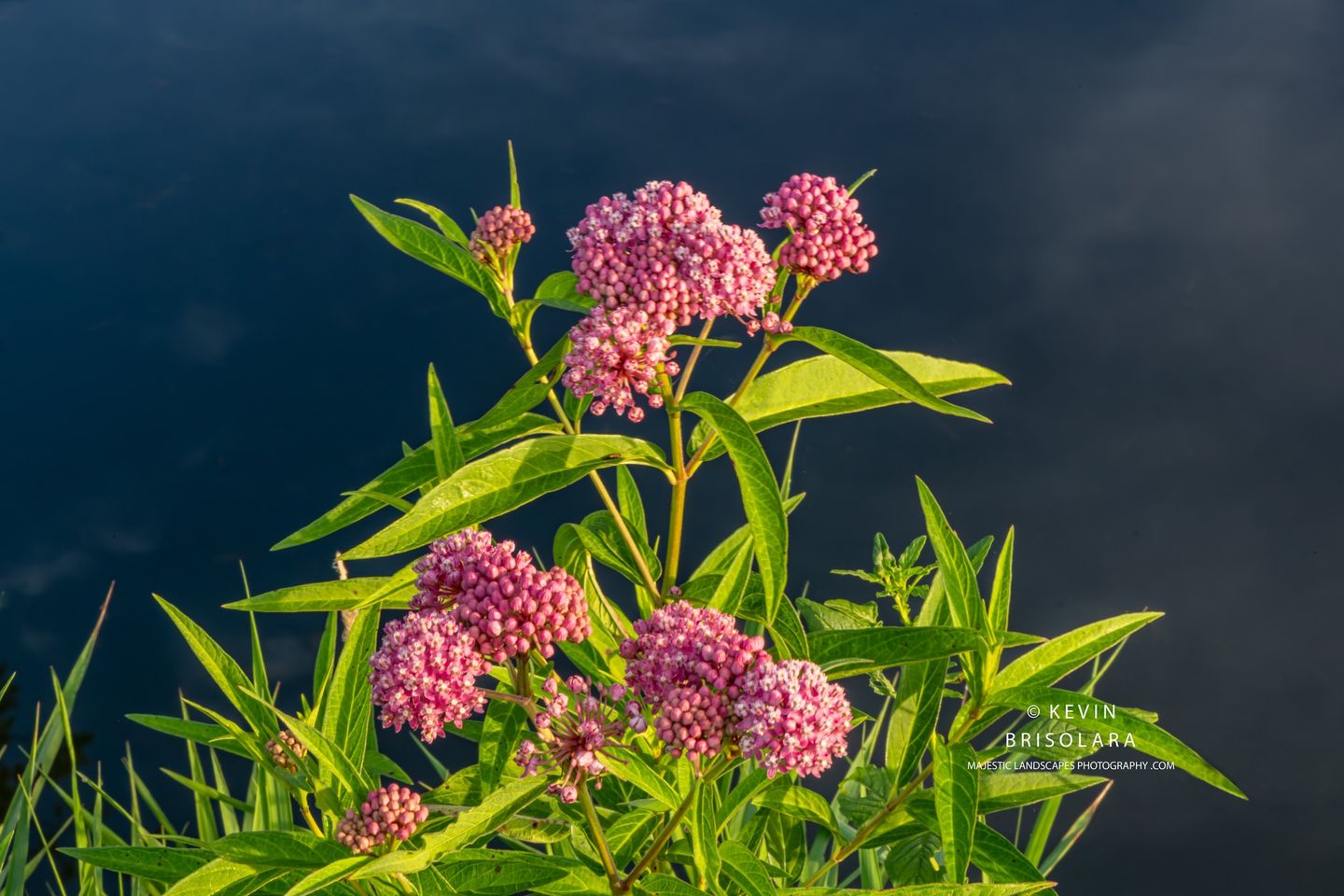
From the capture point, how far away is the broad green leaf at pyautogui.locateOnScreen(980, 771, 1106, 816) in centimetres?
161

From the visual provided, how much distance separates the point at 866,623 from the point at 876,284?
259 cm

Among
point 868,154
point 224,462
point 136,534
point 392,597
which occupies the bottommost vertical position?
point 136,534

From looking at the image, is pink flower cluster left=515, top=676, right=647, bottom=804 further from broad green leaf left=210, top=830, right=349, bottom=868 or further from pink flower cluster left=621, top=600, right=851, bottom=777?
broad green leaf left=210, top=830, right=349, bottom=868

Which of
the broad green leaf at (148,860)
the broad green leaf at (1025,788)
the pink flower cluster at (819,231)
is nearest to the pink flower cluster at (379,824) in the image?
the broad green leaf at (148,860)

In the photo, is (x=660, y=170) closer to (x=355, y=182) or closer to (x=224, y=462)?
(x=355, y=182)

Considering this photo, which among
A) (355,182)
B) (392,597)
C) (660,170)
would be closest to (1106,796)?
(392,597)

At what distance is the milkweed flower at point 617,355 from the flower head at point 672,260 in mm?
17

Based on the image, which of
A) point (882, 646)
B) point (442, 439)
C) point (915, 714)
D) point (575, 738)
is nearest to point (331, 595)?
point (442, 439)

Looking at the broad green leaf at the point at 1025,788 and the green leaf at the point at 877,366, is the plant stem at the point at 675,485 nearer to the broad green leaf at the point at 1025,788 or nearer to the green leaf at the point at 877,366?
the green leaf at the point at 877,366

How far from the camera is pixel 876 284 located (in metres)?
4.11

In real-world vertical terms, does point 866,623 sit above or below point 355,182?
below

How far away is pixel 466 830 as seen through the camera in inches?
43.4

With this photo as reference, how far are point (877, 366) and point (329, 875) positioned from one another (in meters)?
0.64

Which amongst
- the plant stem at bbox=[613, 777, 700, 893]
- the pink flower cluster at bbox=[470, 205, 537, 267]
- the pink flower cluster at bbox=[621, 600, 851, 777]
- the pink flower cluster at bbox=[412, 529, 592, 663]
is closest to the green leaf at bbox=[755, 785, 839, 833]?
the plant stem at bbox=[613, 777, 700, 893]
